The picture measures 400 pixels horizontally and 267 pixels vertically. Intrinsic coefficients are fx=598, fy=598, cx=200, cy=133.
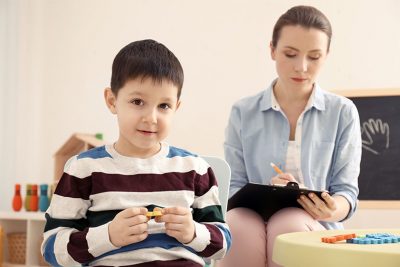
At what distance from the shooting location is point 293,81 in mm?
1679

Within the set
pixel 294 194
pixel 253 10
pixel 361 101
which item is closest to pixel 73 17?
pixel 253 10

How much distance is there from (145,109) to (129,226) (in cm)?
22

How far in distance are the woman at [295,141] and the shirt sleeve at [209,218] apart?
381mm

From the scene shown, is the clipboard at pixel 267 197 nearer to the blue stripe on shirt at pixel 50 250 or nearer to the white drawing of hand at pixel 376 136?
the blue stripe on shirt at pixel 50 250

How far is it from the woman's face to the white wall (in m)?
1.15

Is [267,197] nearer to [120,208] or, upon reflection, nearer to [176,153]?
[176,153]

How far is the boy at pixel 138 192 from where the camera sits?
1067 mm

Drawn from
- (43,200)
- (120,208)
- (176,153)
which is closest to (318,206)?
(176,153)

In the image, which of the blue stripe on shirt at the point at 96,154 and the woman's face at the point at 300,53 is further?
the woman's face at the point at 300,53

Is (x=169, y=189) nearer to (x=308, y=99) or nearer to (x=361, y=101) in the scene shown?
(x=308, y=99)

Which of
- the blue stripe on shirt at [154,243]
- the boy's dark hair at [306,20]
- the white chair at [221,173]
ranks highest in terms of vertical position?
the boy's dark hair at [306,20]

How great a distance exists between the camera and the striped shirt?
3.51 ft

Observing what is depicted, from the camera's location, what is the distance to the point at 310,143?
66.8 inches

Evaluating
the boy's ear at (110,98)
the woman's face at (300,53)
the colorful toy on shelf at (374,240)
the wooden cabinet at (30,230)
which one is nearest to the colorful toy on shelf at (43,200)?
the wooden cabinet at (30,230)
